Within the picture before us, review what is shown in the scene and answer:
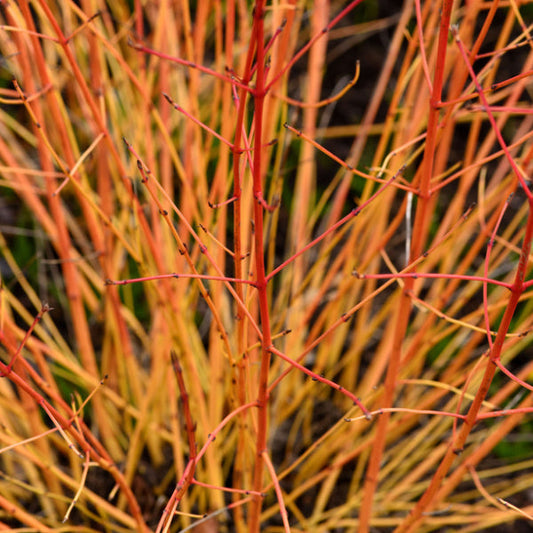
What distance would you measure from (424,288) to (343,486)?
0.56 meters

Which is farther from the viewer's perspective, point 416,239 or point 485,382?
point 416,239

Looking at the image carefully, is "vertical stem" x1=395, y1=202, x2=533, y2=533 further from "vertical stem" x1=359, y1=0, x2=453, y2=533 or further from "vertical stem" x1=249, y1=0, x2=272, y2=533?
"vertical stem" x1=249, y1=0, x2=272, y2=533

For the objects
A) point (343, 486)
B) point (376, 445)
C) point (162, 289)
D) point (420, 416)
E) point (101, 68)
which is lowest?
point (343, 486)

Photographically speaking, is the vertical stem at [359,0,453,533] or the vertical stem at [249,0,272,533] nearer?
the vertical stem at [249,0,272,533]

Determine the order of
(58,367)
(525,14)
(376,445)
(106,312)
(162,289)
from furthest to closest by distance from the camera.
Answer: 1. (525,14)
2. (58,367)
3. (106,312)
4. (162,289)
5. (376,445)

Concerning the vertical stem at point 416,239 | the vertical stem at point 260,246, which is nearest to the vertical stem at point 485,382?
the vertical stem at point 416,239

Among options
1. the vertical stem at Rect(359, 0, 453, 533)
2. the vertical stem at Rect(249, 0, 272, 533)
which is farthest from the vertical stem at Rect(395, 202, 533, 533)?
the vertical stem at Rect(249, 0, 272, 533)

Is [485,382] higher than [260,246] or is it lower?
lower

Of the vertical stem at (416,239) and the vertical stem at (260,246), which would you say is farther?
the vertical stem at (416,239)

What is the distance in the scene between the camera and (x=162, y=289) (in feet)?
3.01

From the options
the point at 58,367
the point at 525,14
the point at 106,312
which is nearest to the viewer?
the point at 106,312

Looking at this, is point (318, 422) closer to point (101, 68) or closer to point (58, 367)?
point (58, 367)

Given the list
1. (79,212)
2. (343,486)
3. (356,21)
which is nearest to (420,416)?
(343,486)

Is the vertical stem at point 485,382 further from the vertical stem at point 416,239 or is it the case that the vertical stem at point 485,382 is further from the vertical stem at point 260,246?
the vertical stem at point 260,246
